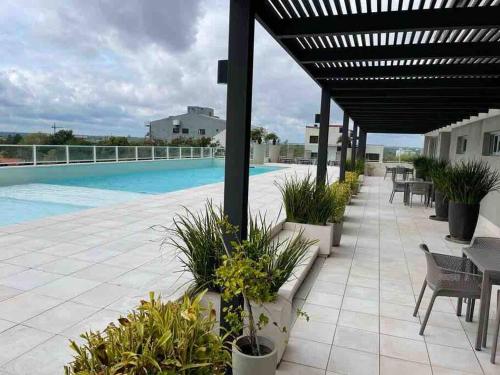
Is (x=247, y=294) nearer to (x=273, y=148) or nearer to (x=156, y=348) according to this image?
(x=156, y=348)

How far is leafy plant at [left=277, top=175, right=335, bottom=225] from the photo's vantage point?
495 cm

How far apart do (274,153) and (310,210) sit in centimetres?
2157

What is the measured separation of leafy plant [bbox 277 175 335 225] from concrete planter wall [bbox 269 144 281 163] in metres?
21.0

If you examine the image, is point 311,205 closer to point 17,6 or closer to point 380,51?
point 380,51

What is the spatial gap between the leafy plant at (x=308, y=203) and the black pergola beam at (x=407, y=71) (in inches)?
63.6

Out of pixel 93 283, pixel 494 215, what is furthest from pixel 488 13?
pixel 494 215

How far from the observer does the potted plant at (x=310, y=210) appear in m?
4.82

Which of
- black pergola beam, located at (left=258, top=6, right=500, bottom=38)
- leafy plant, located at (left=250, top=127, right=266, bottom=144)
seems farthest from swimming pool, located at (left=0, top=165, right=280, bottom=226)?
leafy plant, located at (left=250, top=127, right=266, bottom=144)

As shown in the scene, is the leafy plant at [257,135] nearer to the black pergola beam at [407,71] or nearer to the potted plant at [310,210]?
the black pergola beam at [407,71]

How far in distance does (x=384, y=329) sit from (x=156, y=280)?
2101 mm

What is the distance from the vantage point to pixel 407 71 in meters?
5.00

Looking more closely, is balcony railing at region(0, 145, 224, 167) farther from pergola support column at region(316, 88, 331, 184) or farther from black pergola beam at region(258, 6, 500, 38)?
black pergola beam at region(258, 6, 500, 38)

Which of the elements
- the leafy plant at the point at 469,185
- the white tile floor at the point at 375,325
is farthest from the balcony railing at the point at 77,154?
the leafy plant at the point at 469,185

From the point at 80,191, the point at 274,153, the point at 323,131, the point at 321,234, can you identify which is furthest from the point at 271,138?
the point at 321,234
